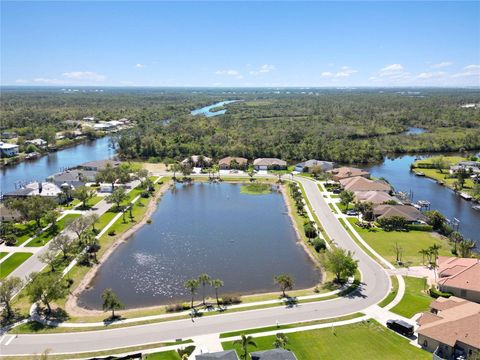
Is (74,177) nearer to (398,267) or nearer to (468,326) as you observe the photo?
(398,267)

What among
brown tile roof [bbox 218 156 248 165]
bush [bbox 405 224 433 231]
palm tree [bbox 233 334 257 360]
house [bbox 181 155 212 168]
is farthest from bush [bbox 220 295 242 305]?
house [bbox 181 155 212 168]

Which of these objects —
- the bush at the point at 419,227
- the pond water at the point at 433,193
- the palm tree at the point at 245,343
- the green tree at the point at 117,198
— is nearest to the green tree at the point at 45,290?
the palm tree at the point at 245,343

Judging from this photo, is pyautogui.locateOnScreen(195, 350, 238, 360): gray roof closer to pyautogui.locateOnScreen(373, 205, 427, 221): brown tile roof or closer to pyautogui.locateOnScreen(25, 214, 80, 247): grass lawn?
pyautogui.locateOnScreen(25, 214, 80, 247): grass lawn

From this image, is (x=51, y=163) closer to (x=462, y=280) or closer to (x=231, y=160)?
(x=231, y=160)

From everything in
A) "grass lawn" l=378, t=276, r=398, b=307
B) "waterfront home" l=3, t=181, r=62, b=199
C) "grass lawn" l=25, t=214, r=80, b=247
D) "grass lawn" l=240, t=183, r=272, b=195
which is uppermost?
"waterfront home" l=3, t=181, r=62, b=199

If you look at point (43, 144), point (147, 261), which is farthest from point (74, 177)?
point (43, 144)

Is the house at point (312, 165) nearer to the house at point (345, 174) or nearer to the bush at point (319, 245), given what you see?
the house at point (345, 174)

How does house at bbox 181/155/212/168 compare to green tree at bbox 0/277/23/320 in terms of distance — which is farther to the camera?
house at bbox 181/155/212/168
